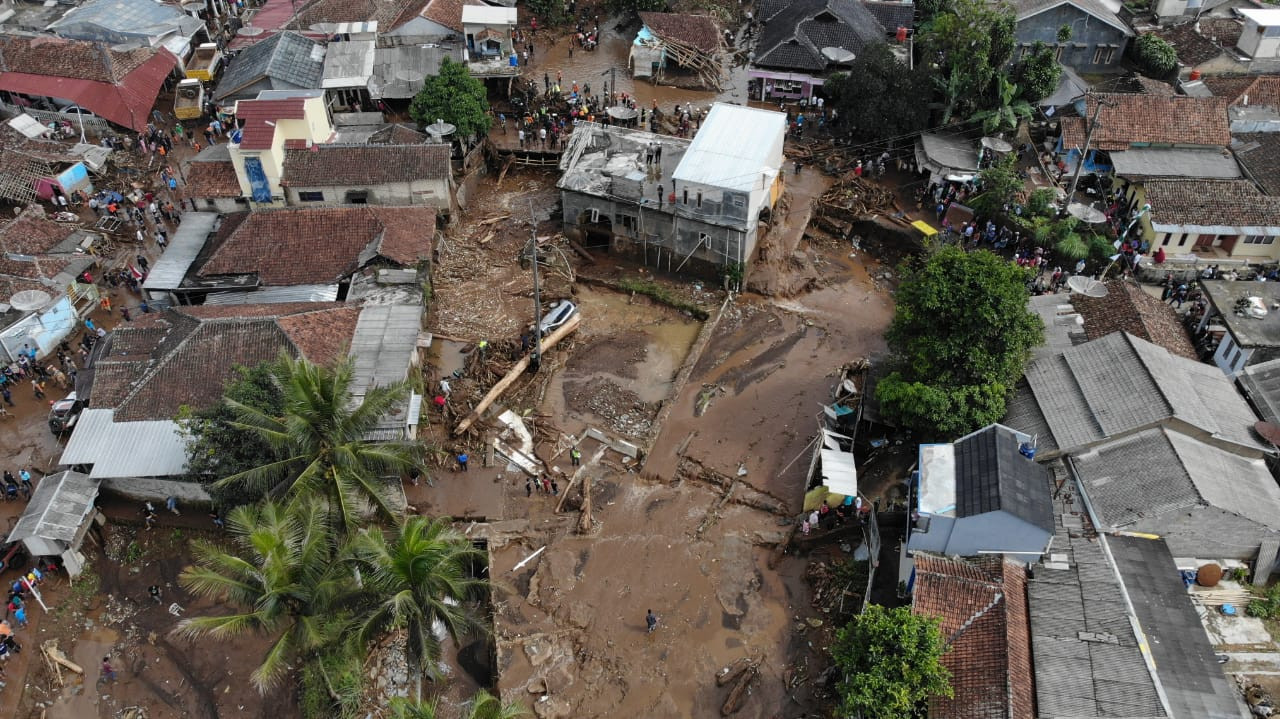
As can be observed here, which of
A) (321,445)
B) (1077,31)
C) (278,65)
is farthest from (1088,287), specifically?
(278,65)

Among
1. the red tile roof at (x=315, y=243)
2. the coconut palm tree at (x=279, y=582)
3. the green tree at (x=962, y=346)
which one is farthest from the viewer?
the red tile roof at (x=315, y=243)

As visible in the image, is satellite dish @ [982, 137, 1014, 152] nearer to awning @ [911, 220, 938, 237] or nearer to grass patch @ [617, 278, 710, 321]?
awning @ [911, 220, 938, 237]

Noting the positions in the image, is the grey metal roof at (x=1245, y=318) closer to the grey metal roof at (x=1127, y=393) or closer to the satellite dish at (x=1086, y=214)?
the grey metal roof at (x=1127, y=393)

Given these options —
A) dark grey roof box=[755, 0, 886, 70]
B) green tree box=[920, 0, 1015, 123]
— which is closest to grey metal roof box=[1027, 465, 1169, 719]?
green tree box=[920, 0, 1015, 123]

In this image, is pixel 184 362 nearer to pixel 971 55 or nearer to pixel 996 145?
pixel 996 145

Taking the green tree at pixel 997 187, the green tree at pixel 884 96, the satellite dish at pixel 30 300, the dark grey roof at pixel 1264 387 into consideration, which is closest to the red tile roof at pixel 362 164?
the satellite dish at pixel 30 300
